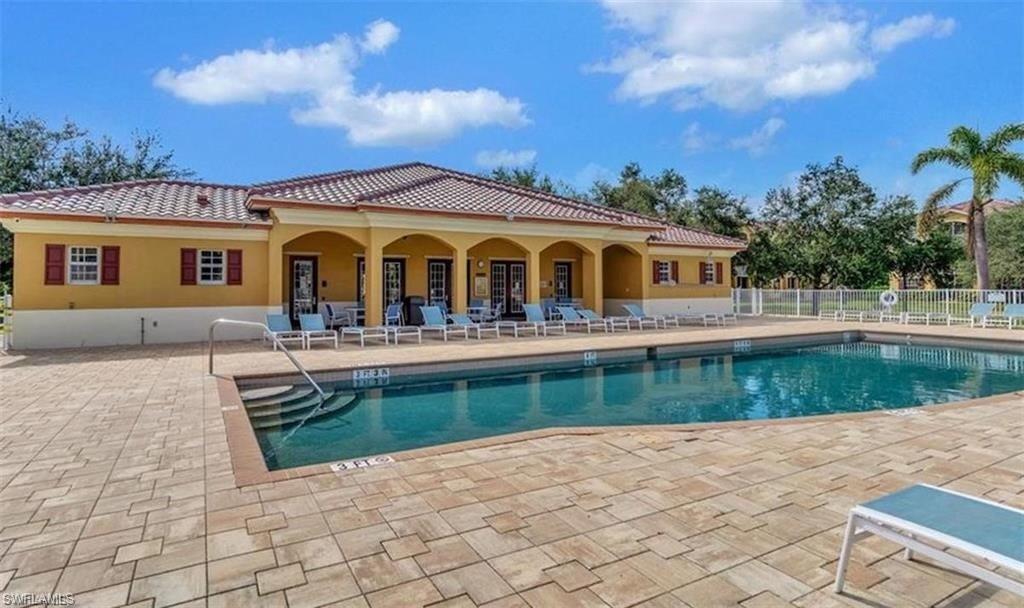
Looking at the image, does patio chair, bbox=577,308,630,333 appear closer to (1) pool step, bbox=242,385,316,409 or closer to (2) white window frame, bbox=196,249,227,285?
(2) white window frame, bbox=196,249,227,285

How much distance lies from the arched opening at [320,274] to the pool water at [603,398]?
29.9ft

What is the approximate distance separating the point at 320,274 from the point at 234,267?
10.3ft

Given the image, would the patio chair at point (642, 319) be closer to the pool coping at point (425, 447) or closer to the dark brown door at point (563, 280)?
the dark brown door at point (563, 280)

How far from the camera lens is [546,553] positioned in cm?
336

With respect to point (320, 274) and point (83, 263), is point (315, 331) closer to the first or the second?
point (320, 274)

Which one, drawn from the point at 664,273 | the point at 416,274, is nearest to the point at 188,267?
the point at 416,274

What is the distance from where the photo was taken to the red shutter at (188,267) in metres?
15.5

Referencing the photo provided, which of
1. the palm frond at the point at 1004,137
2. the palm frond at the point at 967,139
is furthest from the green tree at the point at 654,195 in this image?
the palm frond at the point at 1004,137

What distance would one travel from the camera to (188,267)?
1557 centimetres

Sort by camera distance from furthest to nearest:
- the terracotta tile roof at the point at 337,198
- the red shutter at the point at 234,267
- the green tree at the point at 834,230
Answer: the green tree at the point at 834,230
the red shutter at the point at 234,267
the terracotta tile roof at the point at 337,198

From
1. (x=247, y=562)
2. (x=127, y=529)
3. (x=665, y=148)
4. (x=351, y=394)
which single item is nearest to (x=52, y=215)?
(x=351, y=394)

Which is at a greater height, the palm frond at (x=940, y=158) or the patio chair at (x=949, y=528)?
the palm frond at (x=940, y=158)

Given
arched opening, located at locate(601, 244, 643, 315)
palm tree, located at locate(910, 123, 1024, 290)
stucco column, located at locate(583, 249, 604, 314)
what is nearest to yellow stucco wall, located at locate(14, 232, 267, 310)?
stucco column, located at locate(583, 249, 604, 314)

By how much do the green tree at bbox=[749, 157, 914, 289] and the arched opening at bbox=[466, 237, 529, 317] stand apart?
657 inches
